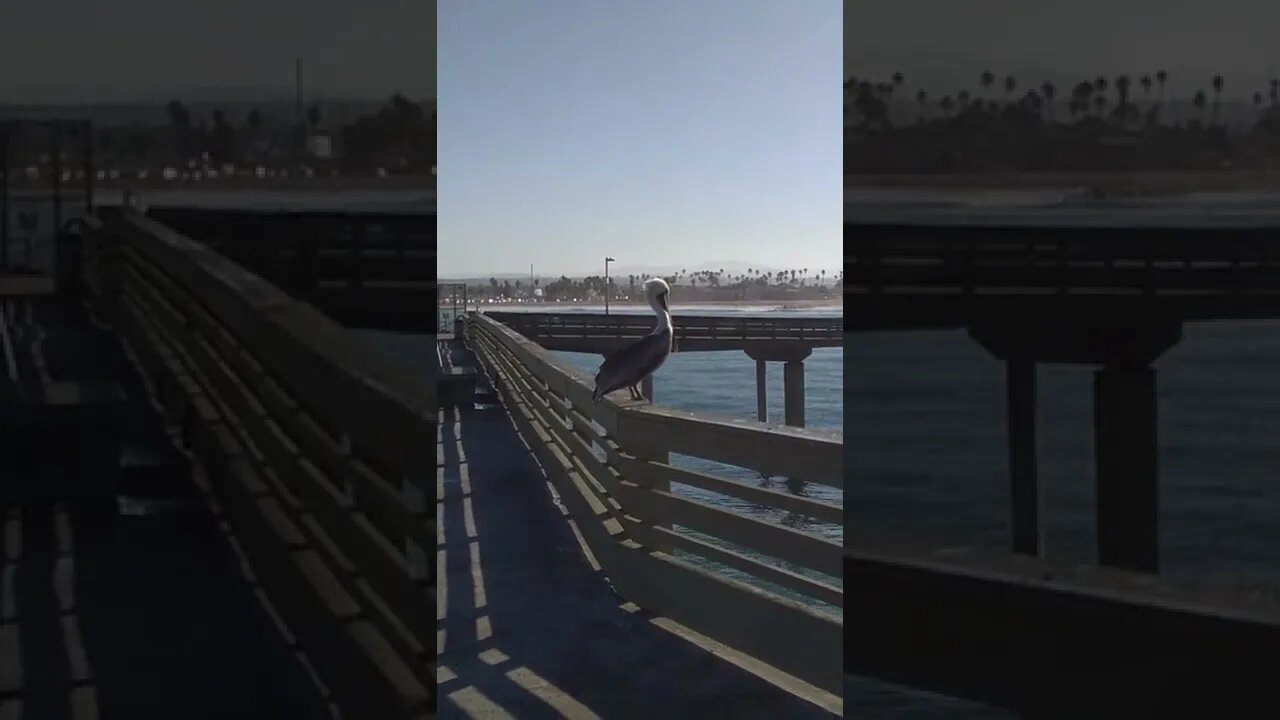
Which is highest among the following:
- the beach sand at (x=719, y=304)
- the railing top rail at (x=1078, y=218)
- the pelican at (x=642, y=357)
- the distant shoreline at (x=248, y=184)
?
the distant shoreline at (x=248, y=184)

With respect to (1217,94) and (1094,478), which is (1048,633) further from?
(1217,94)

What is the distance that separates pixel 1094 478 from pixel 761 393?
172 centimetres

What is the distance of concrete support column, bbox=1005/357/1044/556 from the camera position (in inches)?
54.2

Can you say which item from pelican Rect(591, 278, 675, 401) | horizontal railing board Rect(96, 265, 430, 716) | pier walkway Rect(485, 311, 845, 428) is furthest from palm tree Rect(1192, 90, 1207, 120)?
pelican Rect(591, 278, 675, 401)

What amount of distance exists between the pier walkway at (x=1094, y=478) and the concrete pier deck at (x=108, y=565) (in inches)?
33.0

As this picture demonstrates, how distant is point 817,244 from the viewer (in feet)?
10.7

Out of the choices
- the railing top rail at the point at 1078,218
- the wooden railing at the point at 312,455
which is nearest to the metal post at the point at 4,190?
the wooden railing at the point at 312,455

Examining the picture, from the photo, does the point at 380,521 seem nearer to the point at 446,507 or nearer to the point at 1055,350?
the point at 1055,350

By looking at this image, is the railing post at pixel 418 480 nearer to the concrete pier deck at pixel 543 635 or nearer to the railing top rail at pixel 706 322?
the concrete pier deck at pixel 543 635

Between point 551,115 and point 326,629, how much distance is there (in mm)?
2707

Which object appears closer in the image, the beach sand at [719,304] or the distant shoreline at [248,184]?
the distant shoreline at [248,184]

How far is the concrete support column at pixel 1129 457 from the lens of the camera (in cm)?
135

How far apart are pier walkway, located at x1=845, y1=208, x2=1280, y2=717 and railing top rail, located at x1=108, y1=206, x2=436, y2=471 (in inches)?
24.7

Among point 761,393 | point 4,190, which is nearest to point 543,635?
point 761,393
